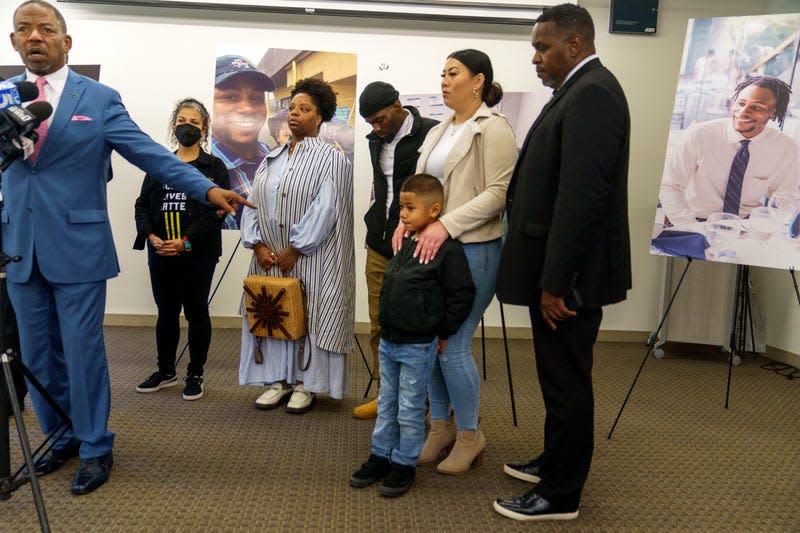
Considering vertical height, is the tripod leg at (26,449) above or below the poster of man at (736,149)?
below

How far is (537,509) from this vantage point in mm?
2172

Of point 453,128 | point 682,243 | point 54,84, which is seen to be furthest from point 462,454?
point 54,84

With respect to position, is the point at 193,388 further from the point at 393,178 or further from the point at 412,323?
the point at 412,323

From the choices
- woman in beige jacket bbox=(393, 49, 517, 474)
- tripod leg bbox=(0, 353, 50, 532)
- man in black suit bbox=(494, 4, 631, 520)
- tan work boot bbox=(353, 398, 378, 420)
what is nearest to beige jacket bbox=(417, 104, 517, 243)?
woman in beige jacket bbox=(393, 49, 517, 474)

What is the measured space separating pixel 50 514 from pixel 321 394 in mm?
1602

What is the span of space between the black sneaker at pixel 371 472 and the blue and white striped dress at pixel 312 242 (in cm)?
79

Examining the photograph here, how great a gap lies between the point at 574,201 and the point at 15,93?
1608 mm

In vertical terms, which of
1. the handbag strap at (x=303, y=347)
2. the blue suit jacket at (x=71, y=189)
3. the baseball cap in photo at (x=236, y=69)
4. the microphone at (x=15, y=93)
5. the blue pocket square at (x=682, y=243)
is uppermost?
the baseball cap in photo at (x=236, y=69)

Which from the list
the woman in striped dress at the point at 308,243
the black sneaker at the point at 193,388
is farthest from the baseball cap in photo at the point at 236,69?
the black sneaker at the point at 193,388

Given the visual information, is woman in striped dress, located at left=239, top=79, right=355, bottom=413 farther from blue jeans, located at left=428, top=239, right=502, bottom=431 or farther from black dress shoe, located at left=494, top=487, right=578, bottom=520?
black dress shoe, located at left=494, top=487, right=578, bottom=520

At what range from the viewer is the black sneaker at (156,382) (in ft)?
11.5

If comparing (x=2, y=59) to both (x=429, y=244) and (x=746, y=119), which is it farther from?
(x=746, y=119)

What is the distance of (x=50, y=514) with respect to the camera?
210 centimetres

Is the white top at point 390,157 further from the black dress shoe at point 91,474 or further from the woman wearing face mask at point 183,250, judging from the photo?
the black dress shoe at point 91,474
